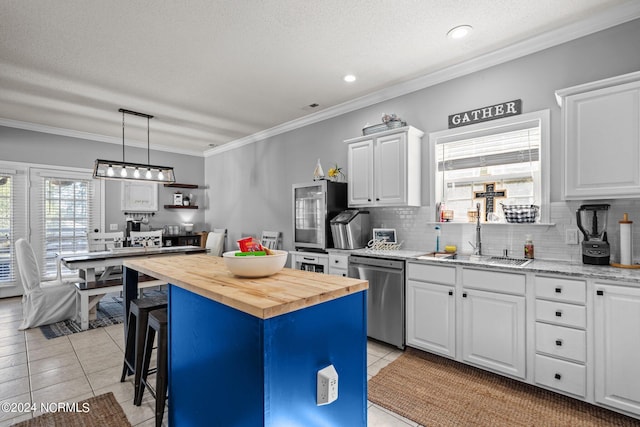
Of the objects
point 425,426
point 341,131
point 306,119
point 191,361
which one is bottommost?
point 425,426

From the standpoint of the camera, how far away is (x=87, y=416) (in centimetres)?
213

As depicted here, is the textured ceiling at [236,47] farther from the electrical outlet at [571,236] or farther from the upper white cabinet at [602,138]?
the electrical outlet at [571,236]

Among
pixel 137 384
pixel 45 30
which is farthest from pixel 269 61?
pixel 137 384

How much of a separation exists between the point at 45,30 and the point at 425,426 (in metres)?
4.20

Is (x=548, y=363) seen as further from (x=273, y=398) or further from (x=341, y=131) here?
(x=341, y=131)

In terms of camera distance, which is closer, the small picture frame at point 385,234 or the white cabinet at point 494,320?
the white cabinet at point 494,320

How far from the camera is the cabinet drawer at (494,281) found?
2.44m

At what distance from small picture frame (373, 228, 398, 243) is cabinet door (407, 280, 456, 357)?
32.0 inches

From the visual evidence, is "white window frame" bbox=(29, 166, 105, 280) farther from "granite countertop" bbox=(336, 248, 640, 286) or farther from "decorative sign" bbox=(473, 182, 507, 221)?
"decorative sign" bbox=(473, 182, 507, 221)

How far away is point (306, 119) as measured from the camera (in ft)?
16.4

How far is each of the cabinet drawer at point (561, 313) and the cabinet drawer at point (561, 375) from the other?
278mm

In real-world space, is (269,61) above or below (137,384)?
above

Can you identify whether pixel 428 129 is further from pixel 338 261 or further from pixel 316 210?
pixel 338 261

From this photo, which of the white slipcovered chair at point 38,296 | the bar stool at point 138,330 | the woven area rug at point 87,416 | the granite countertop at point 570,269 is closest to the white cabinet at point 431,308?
the granite countertop at point 570,269
